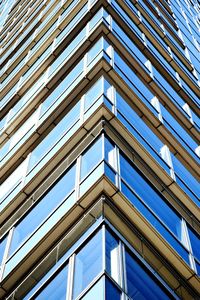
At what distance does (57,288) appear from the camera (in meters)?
9.88

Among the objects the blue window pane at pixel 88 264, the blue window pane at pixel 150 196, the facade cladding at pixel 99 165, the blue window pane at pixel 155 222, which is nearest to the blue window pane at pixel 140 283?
the facade cladding at pixel 99 165

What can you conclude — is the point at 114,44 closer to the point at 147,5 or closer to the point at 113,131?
the point at 113,131

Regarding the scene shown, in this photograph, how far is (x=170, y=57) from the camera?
21.8 meters

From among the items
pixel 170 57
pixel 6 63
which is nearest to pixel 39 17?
pixel 6 63

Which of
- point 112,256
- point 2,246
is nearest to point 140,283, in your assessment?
point 112,256

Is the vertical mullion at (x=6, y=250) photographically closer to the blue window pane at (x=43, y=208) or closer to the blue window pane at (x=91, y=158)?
the blue window pane at (x=43, y=208)

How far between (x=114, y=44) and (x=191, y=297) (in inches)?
330

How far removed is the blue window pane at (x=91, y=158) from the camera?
38.7ft

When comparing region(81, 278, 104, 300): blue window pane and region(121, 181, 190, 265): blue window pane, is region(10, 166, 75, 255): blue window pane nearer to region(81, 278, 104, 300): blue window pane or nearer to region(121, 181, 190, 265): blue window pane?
region(121, 181, 190, 265): blue window pane

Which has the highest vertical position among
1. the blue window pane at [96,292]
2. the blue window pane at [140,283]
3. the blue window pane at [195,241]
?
the blue window pane at [96,292]

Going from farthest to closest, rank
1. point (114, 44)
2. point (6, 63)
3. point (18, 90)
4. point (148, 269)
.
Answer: point (6, 63) < point (18, 90) < point (114, 44) < point (148, 269)

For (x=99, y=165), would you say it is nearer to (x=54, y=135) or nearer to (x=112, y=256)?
(x=112, y=256)

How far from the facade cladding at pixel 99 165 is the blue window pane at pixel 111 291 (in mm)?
20

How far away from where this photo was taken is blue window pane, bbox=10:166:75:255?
1212 cm
